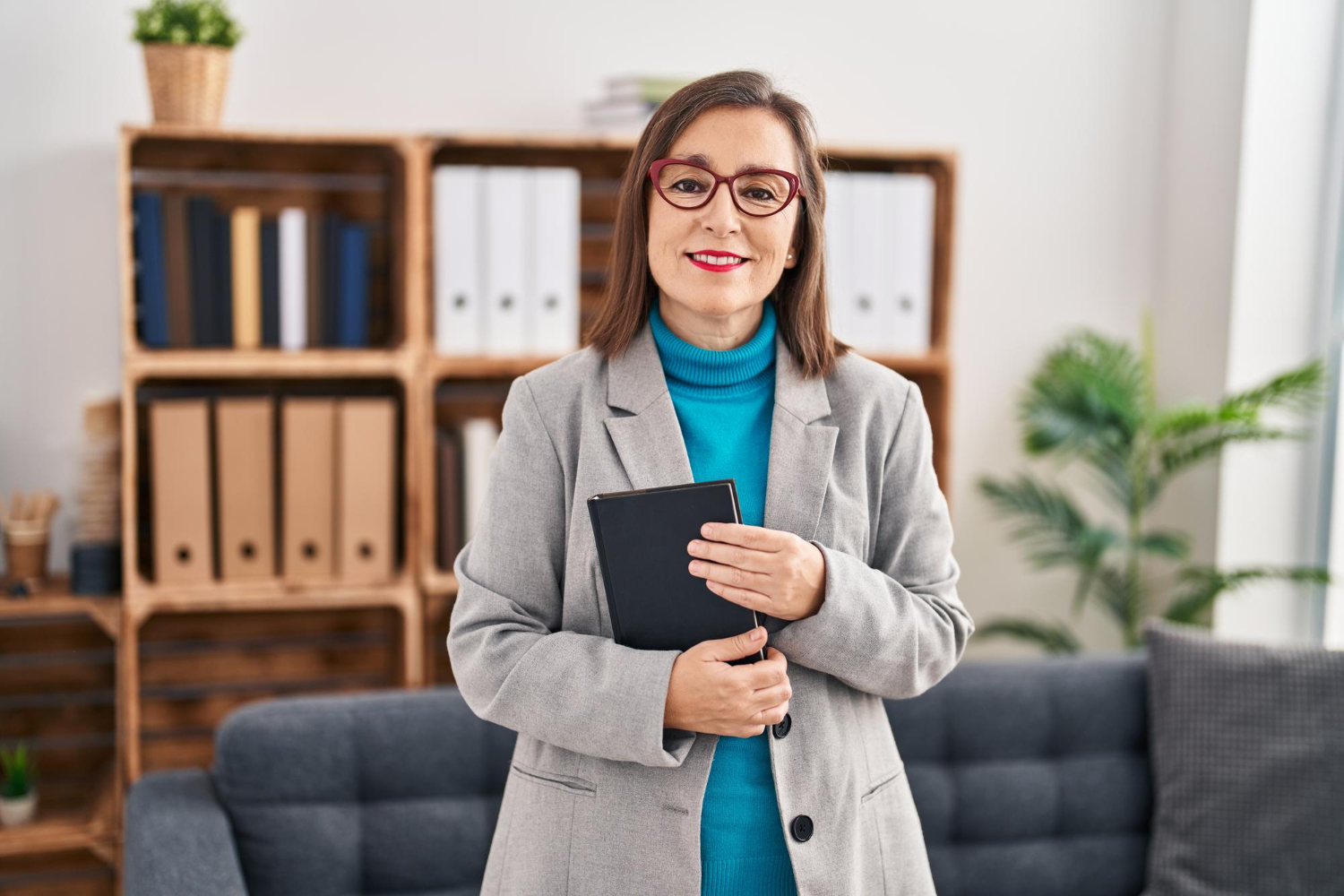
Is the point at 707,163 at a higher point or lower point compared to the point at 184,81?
lower

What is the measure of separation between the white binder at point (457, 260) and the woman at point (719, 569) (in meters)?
1.25

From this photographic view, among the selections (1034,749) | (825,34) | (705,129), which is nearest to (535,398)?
(705,129)

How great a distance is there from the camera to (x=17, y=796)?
239cm

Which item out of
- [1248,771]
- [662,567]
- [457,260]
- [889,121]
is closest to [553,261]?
[457,260]

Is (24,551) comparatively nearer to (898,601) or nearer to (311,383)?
(311,383)

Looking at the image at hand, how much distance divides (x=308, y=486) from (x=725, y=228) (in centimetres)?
159

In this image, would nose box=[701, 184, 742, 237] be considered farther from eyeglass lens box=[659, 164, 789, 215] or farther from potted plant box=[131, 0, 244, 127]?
potted plant box=[131, 0, 244, 127]

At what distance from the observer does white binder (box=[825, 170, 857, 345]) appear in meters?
2.55

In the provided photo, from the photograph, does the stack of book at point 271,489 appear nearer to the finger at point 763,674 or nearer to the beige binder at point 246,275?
the beige binder at point 246,275

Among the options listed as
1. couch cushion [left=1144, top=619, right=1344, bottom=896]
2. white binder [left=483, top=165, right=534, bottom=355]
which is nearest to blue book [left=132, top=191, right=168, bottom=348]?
white binder [left=483, top=165, right=534, bottom=355]

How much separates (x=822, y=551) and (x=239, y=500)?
1.68 m

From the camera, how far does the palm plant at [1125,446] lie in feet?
8.39

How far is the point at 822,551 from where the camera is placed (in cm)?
111

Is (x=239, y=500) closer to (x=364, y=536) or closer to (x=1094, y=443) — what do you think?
(x=364, y=536)
